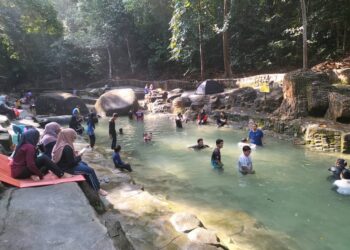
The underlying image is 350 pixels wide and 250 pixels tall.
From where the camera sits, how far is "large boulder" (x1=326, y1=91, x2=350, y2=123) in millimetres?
13578

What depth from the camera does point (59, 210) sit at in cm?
471

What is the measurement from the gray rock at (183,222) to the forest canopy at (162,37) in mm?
14028

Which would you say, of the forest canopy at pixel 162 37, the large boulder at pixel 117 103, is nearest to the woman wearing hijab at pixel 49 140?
the forest canopy at pixel 162 37

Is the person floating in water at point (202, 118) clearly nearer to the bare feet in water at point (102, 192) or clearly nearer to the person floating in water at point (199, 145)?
the person floating in water at point (199, 145)

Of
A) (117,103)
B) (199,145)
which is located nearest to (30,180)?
(199,145)

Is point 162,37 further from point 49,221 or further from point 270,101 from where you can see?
point 49,221

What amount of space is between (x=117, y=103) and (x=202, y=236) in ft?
71.1

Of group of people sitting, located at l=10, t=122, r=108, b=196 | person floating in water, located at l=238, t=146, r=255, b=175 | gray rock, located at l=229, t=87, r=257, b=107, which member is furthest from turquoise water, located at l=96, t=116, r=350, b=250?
gray rock, located at l=229, t=87, r=257, b=107

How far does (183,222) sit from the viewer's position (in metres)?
5.98

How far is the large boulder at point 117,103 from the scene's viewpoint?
85.6 ft

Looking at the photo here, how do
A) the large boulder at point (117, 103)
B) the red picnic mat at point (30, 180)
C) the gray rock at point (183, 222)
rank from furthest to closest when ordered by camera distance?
the large boulder at point (117, 103) < the gray rock at point (183, 222) < the red picnic mat at point (30, 180)

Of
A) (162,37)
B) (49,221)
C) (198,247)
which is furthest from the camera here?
(162,37)

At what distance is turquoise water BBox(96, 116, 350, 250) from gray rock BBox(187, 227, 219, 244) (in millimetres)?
1742

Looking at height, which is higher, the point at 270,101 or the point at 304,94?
the point at 304,94
